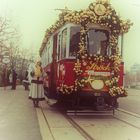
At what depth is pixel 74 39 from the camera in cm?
684

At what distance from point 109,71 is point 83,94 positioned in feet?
1.43

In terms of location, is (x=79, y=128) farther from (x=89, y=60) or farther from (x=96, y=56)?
(x=89, y=60)

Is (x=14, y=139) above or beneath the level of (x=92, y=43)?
beneath

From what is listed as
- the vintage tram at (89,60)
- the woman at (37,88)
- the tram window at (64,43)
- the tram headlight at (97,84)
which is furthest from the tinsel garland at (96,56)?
the woman at (37,88)

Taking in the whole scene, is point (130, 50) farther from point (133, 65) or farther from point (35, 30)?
point (35, 30)

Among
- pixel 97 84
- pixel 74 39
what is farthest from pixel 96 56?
pixel 74 39

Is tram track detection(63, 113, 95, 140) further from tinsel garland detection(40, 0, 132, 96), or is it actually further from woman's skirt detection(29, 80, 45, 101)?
woman's skirt detection(29, 80, 45, 101)

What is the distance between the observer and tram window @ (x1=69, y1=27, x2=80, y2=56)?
6781mm

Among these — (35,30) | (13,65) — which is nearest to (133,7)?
(35,30)

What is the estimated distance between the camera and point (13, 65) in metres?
3.70

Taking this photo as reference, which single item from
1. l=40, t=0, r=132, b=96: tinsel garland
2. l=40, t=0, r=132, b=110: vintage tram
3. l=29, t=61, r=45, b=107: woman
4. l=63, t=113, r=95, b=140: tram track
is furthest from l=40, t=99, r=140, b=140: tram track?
l=29, t=61, r=45, b=107: woman

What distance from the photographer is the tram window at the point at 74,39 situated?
6781 millimetres

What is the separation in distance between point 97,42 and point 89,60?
44 centimetres

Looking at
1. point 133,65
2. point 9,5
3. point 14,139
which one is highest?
point 9,5
